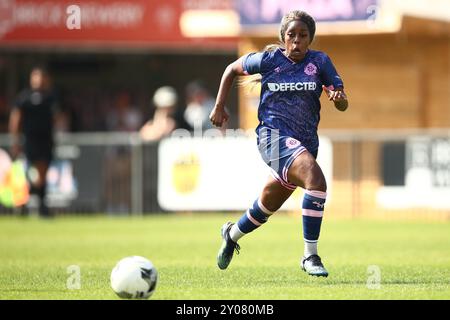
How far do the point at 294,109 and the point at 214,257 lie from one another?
3.30 m

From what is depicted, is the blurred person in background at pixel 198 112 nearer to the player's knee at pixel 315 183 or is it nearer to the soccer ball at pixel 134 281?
the player's knee at pixel 315 183

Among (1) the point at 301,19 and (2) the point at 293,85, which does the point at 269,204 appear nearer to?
(2) the point at 293,85

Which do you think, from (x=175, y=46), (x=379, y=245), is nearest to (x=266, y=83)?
(x=379, y=245)

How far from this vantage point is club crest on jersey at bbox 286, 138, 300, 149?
9969 mm

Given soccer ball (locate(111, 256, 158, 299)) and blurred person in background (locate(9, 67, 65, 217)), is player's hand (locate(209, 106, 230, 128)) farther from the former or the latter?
blurred person in background (locate(9, 67, 65, 217))

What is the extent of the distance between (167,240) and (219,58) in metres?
14.3

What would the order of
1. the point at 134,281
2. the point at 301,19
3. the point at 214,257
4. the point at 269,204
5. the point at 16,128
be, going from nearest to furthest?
1. the point at 134,281
2. the point at 301,19
3. the point at 269,204
4. the point at 214,257
5. the point at 16,128

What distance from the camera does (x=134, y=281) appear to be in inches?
328

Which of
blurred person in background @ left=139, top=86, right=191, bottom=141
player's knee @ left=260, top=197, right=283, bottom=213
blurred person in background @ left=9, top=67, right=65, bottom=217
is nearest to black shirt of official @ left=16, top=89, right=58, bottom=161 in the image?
blurred person in background @ left=9, top=67, right=65, bottom=217

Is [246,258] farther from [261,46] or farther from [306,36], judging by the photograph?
[261,46]

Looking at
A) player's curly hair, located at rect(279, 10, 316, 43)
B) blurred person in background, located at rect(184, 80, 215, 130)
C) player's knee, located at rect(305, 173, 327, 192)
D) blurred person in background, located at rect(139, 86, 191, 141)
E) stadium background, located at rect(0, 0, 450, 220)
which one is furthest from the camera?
blurred person in background, located at rect(184, 80, 215, 130)

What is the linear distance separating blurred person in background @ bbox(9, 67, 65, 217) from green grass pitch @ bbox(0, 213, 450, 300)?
36.7 inches

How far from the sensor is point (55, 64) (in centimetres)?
3056

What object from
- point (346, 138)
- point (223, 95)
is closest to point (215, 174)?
point (346, 138)
